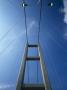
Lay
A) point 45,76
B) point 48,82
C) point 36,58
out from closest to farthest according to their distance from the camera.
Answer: point 48,82, point 45,76, point 36,58

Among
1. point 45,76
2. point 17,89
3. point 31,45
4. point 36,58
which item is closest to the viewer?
point 17,89

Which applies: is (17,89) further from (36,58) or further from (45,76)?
(36,58)

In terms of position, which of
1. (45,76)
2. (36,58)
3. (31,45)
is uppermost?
(31,45)

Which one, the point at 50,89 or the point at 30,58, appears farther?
the point at 30,58

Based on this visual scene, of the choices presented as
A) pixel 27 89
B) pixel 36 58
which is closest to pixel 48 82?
pixel 27 89

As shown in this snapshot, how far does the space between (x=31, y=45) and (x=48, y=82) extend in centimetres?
1852

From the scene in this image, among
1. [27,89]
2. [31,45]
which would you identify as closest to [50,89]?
[27,89]

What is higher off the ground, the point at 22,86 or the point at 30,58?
the point at 30,58

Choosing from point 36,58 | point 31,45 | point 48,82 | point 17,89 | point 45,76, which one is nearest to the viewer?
point 17,89

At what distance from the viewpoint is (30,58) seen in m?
10.4

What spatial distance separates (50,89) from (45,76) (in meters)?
0.47

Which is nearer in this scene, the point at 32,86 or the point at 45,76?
the point at 32,86

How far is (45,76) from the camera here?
9.61 ft

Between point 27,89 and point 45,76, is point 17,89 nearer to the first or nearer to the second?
point 27,89
